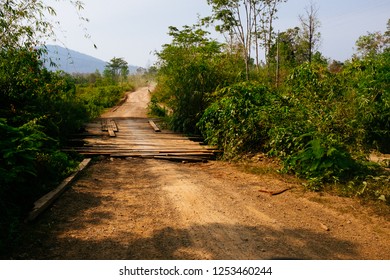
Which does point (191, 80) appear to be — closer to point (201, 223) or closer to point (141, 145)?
point (141, 145)

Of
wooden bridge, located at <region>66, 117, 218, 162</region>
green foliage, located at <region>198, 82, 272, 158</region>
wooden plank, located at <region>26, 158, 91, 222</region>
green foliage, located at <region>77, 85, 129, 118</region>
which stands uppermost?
green foliage, located at <region>77, 85, 129, 118</region>

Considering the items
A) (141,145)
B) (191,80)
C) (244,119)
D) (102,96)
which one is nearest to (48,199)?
(141,145)

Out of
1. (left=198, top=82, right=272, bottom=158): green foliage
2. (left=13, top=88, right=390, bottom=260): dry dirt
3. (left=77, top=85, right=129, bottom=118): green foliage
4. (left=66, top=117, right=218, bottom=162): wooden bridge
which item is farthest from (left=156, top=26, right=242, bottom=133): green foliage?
(left=77, top=85, right=129, bottom=118): green foliage


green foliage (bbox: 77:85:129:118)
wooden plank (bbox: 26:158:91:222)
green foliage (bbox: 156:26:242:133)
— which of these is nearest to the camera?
wooden plank (bbox: 26:158:91:222)

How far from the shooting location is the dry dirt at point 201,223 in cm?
358

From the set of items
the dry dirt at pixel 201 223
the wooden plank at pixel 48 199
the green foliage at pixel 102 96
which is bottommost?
the dry dirt at pixel 201 223

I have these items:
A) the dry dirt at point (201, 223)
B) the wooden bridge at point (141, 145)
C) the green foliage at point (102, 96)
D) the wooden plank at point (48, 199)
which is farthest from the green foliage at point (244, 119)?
the green foliage at point (102, 96)

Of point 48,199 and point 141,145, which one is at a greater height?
point 141,145

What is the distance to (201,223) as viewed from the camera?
434cm

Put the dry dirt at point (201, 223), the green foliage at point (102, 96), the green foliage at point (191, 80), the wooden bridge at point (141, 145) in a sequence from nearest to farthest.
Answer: the dry dirt at point (201, 223), the wooden bridge at point (141, 145), the green foliage at point (191, 80), the green foliage at point (102, 96)

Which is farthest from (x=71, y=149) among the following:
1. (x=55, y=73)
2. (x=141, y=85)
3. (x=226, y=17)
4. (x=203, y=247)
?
(x=141, y=85)

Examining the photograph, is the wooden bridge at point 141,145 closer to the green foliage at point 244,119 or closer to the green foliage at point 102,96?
the green foliage at point 244,119

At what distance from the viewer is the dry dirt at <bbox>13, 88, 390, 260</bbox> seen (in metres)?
3.58

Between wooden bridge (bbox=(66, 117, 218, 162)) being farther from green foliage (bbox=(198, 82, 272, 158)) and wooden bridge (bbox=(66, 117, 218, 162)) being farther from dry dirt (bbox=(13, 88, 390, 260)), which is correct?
dry dirt (bbox=(13, 88, 390, 260))
